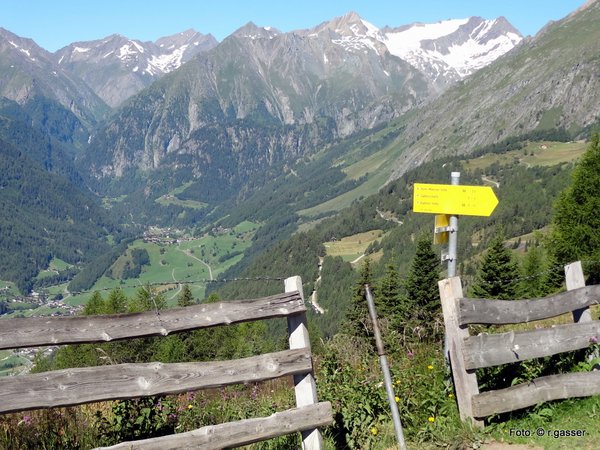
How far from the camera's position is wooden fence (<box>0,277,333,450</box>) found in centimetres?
689

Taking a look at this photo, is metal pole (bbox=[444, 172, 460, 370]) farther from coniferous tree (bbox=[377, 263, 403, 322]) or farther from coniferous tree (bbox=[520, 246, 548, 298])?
coniferous tree (bbox=[377, 263, 403, 322])

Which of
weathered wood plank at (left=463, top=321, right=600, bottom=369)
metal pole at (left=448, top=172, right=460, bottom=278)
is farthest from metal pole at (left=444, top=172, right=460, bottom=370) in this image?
weathered wood plank at (left=463, top=321, right=600, bottom=369)

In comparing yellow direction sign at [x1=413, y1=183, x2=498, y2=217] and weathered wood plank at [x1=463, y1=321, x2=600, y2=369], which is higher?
yellow direction sign at [x1=413, y1=183, x2=498, y2=217]

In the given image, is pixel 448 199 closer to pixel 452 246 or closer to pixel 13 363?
pixel 452 246

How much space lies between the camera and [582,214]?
38.4m

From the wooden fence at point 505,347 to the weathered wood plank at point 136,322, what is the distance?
2553 millimetres

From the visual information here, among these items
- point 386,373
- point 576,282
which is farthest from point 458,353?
point 576,282

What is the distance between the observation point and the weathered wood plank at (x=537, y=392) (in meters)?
8.90

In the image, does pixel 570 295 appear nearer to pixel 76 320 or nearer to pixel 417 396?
pixel 417 396

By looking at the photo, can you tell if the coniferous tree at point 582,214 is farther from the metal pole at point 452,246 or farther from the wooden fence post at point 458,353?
the wooden fence post at point 458,353

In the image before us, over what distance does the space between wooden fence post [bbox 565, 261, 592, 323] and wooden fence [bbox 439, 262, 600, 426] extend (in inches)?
17.2

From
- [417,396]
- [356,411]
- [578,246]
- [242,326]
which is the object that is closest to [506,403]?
[417,396]

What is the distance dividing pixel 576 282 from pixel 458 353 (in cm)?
340

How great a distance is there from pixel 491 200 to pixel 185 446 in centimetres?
630
